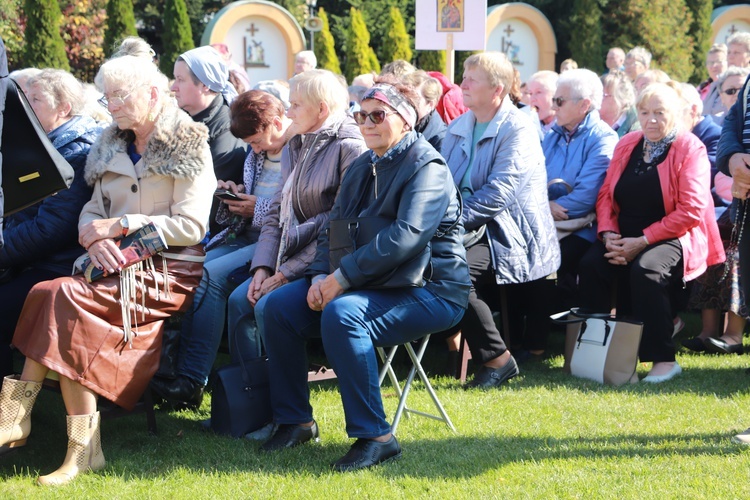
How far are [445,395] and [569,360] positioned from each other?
37.5 inches

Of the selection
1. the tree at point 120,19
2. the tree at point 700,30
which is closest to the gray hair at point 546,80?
the tree at point 120,19

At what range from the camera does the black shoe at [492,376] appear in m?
5.18

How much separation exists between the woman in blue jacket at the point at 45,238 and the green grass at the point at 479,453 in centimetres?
69

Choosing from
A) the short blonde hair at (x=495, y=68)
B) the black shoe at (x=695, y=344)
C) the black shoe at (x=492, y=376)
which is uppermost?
the short blonde hair at (x=495, y=68)

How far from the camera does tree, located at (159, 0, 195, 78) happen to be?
77.7 feet

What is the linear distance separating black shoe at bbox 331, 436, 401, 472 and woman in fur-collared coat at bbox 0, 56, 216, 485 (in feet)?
3.42

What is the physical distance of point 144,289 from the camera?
13.8 feet

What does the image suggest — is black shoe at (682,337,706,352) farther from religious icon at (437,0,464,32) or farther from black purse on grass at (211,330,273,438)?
religious icon at (437,0,464,32)

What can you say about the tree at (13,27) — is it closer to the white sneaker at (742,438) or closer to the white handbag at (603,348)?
the white handbag at (603,348)

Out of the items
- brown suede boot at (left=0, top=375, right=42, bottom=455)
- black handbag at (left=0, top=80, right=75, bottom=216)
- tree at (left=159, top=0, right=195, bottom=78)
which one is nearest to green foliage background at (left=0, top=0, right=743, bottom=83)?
tree at (left=159, top=0, right=195, bottom=78)

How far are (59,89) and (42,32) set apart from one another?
16.4 metres

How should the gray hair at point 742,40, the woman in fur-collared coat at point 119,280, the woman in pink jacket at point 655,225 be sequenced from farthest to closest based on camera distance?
1. the gray hair at point 742,40
2. the woman in pink jacket at point 655,225
3. the woman in fur-collared coat at point 119,280

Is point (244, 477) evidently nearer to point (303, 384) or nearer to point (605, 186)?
point (303, 384)

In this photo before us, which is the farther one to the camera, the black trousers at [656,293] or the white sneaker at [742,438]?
the black trousers at [656,293]
